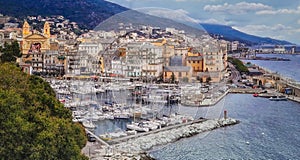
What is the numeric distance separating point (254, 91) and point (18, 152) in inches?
614

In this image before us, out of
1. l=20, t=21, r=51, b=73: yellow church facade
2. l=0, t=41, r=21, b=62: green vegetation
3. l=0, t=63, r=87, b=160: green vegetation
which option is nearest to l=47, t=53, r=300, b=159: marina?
l=0, t=41, r=21, b=62: green vegetation

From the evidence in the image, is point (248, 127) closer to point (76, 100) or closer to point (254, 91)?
point (76, 100)

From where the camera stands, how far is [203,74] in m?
20.4

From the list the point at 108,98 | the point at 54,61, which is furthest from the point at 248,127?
the point at 54,61

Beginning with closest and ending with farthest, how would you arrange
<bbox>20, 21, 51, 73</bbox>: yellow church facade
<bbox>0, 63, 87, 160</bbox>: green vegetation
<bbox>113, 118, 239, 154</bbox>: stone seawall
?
<bbox>0, 63, 87, 160</bbox>: green vegetation, <bbox>113, 118, 239, 154</bbox>: stone seawall, <bbox>20, 21, 51, 73</bbox>: yellow church facade

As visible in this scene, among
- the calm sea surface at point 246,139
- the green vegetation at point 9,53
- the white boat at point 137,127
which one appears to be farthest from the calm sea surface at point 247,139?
the green vegetation at point 9,53

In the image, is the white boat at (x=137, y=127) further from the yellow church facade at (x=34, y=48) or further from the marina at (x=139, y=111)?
the yellow church facade at (x=34, y=48)

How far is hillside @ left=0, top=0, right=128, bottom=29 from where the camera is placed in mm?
45669

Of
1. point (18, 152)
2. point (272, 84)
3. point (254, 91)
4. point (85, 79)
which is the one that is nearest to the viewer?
point (18, 152)

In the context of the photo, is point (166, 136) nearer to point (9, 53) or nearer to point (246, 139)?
point (246, 139)

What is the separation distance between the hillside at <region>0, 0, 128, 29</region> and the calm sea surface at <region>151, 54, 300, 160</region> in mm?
32830

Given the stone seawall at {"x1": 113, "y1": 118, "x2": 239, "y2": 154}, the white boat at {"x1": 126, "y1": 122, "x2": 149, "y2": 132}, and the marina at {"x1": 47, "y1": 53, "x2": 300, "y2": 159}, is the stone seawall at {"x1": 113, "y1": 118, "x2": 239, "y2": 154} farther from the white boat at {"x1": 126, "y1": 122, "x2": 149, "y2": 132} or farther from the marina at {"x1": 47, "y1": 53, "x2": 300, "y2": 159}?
the white boat at {"x1": 126, "y1": 122, "x2": 149, "y2": 132}

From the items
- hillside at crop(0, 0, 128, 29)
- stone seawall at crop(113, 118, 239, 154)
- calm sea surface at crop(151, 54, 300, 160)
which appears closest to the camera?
calm sea surface at crop(151, 54, 300, 160)

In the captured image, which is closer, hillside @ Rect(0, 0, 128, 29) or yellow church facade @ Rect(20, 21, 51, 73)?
yellow church facade @ Rect(20, 21, 51, 73)
